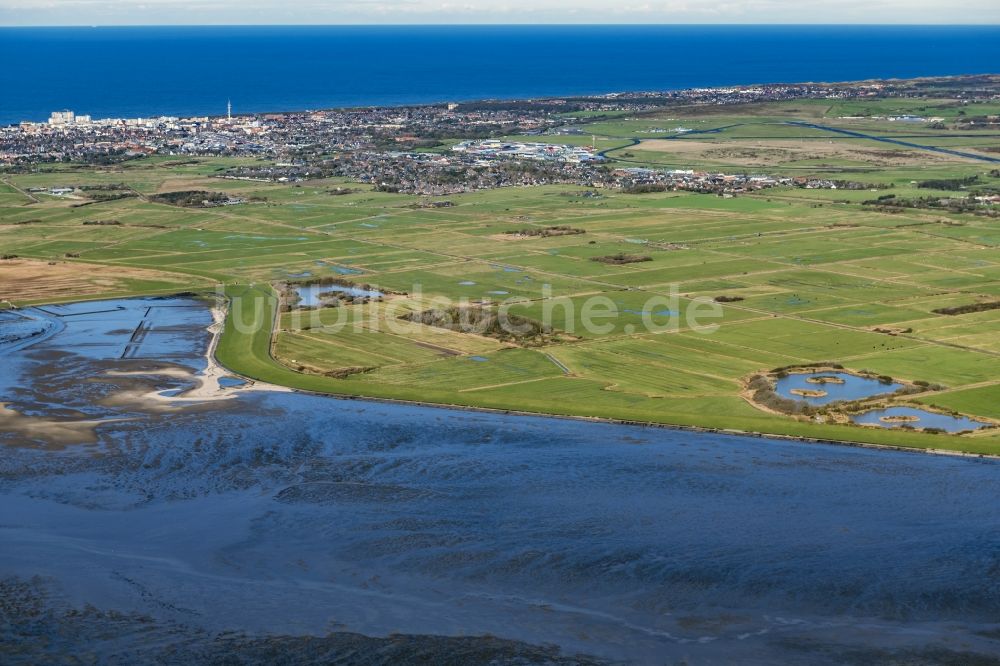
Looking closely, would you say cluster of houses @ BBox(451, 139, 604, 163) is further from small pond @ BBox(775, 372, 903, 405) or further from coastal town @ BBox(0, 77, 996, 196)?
small pond @ BBox(775, 372, 903, 405)

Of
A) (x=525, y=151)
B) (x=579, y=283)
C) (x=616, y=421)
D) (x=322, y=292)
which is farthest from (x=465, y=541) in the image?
(x=525, y=151)

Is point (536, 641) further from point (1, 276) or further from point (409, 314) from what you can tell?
point (1, 276)

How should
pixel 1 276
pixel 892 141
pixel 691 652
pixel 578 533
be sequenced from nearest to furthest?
pixel 691 652
pixel 578 533
pixel 1 276
pixel 892 141

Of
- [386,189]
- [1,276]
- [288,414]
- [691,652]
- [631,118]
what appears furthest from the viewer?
[631,118]

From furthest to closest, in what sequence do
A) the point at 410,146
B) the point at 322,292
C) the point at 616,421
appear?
the point at 410,146 → the point at 322,292 → the point at 616,421

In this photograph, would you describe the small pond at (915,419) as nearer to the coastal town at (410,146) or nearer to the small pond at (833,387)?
the small pond at (833,387)

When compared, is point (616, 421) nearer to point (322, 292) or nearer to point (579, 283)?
point (579, 283)

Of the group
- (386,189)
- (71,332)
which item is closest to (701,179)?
(386,189)
